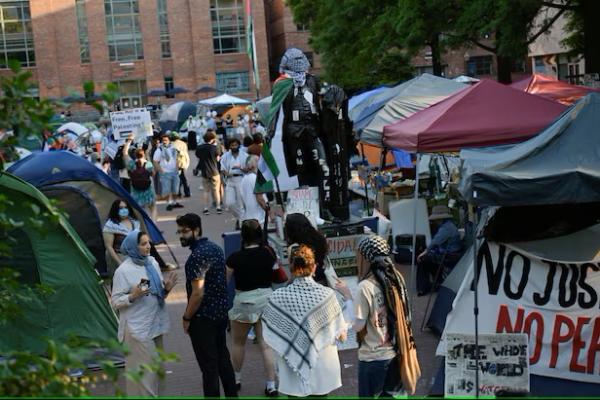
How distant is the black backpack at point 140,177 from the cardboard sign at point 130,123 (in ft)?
12.9

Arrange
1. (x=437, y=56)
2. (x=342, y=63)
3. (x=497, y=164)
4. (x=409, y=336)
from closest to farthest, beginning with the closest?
(x=409, y=336)
(x=497, y=164)
(x=437, y=56)
(x=342, y=63)

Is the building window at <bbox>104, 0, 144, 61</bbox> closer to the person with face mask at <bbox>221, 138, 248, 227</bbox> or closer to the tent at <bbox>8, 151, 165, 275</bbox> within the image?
the person with face mask at <bbox>221, 138, 248, 227</bbox>

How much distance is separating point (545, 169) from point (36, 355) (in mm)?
4692

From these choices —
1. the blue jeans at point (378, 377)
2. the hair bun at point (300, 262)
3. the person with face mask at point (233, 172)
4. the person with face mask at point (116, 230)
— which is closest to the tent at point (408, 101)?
the person with face mask at point (233, 172)

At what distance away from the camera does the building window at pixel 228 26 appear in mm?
70062

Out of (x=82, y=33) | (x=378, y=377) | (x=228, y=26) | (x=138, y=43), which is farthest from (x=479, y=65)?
(x=378, y=377)

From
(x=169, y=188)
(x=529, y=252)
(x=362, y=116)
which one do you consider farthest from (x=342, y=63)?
(x=529, y=252)

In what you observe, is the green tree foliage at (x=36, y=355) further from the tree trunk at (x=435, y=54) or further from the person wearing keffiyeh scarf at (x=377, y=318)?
the tree trunk at (x=435, y=54)

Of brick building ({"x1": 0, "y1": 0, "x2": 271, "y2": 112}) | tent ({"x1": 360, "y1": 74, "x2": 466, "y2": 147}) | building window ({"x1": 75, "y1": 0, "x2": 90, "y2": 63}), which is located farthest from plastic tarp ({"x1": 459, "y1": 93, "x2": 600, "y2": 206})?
building window ({"x1": 75, "y1": 0, "x2": 90, "y2": 63})

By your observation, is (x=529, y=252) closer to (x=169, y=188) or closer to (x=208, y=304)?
(x=208, y=304)

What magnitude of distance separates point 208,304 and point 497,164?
2.63 m

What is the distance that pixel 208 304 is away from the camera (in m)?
7.64

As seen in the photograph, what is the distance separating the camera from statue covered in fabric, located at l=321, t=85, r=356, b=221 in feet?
37.3

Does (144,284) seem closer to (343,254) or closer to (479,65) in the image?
(343,254)
